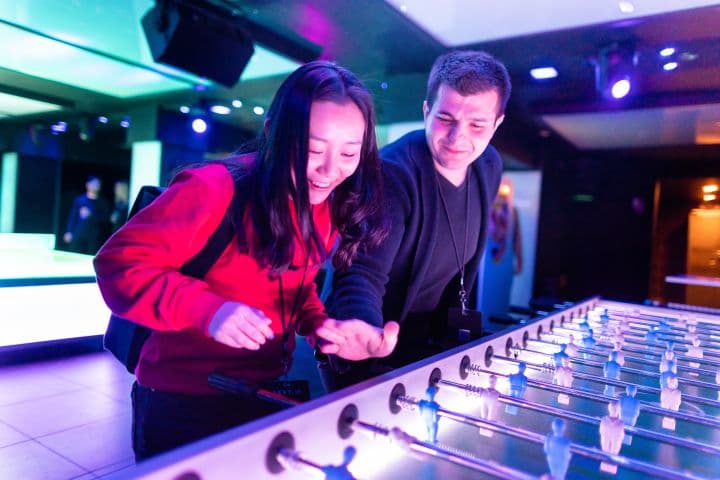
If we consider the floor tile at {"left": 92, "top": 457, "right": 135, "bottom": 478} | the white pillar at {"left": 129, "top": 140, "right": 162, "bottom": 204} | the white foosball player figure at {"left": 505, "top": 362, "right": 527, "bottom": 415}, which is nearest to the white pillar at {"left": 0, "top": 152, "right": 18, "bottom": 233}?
the white pillar at {"left": 129, "top": 140, "right": 162, "bottom": 204}

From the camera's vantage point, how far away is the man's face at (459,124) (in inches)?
63.3

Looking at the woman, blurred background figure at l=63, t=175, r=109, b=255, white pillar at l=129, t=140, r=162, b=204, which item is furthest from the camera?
white pillar at l=129, t=140, r=162, b=204

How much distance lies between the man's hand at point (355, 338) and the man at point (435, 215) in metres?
0.26

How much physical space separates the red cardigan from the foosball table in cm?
33

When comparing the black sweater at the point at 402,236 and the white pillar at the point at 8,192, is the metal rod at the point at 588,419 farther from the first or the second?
the white pillar at the point at 8,192

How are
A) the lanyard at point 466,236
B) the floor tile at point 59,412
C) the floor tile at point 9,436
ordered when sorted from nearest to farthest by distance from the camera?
the lanyard at point 466,236, the floor tile at point 9,436, the floor tile at point 59,412

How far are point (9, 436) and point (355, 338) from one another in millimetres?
2530

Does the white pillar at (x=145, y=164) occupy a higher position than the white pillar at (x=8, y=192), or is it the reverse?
the white pillar at (x=145, y=164)

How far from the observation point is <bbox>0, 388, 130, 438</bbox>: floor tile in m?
2.83

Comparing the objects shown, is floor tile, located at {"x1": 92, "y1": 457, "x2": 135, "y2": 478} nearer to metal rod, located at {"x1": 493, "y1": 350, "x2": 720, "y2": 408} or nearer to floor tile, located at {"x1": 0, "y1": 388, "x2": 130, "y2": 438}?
floor tile, located at {"x1": 0, "y1": 388, "x2": 130, "y2": 438}

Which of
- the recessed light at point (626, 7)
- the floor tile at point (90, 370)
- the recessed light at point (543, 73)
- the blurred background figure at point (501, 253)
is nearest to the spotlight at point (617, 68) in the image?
the recessed light at point (626, 7)

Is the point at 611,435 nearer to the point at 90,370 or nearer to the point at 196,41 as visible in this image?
the point at 196,41

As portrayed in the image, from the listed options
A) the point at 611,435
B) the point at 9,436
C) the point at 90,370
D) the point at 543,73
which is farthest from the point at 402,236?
the point at 543,73

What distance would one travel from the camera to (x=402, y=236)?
5.40 feet
